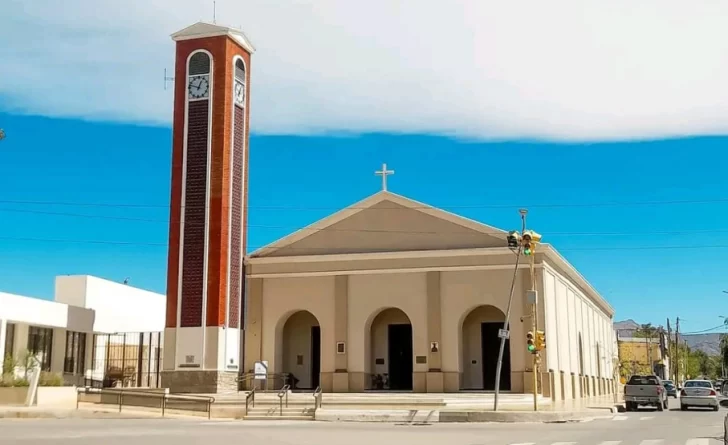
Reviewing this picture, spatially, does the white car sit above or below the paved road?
above

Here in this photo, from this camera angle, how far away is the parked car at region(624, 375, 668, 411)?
1506 inches

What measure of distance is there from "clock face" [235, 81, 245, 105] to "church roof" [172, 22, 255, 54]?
6.32 feet

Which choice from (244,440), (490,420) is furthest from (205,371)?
(244,440)

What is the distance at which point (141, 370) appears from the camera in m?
44.9

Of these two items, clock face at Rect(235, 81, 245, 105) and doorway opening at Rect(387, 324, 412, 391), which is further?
doorway opening at Rect(387, 324, 412, 391)

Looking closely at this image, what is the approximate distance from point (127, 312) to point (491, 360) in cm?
2068

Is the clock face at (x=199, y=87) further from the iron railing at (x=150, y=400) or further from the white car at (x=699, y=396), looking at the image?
the white car at (x=699, y=396)

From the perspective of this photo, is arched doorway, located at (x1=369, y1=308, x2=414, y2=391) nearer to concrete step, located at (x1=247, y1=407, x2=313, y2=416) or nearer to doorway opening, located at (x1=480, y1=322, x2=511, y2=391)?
doorway opening, located at (x1=480, y1=322, x2=511, y2=391)

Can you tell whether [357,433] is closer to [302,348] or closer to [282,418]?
[282,418]

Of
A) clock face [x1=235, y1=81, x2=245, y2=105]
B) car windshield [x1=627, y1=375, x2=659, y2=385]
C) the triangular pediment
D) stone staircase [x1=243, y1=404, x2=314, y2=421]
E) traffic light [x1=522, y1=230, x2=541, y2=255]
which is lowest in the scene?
stone staircase [x1=243, y1=404, x2=314, y2=421]

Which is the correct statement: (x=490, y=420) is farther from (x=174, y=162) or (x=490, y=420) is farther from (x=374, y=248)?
(x=174, y=162)

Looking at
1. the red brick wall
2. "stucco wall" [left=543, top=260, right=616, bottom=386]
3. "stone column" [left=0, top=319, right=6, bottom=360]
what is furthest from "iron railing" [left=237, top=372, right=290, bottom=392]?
"stucco wall" [left=543, top=260, right=616, bottom=386]

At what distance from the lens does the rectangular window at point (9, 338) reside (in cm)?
3666

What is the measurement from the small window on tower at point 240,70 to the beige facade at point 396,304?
7818 millimetres
